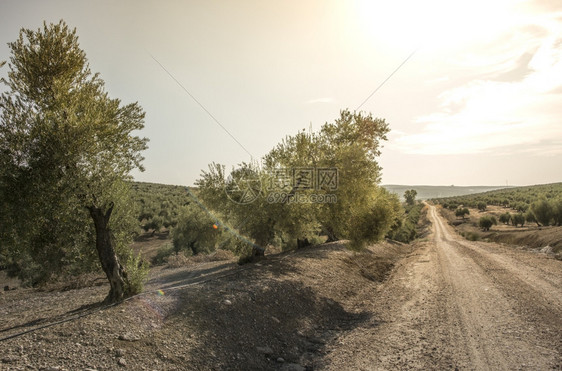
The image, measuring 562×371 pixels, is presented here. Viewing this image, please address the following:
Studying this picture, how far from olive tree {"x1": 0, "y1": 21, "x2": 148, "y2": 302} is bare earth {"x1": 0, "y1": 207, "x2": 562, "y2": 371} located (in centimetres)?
318

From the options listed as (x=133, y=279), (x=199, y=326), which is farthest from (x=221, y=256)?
(x=199, y=326)

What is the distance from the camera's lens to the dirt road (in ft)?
25.9

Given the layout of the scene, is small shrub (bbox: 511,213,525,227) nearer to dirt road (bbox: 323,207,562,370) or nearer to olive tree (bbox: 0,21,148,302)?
dirt road (bbox: 323,207,562,370)

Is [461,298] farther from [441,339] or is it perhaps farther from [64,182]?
[64,182]

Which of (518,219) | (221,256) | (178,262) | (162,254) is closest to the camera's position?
A: (178,262)

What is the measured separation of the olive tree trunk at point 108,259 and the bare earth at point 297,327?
39.1 inches

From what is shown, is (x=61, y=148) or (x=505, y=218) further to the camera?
(x=505, y=218)

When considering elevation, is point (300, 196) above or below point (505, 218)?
above

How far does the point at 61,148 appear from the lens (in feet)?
29.0

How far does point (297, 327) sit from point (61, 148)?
33.1 ft

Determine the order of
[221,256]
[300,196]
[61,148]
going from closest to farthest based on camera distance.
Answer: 1. [61,148]
2. [300,196]
3. [221,256]

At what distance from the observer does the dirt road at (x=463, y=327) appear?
7.88 metres

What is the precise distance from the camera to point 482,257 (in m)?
26.1

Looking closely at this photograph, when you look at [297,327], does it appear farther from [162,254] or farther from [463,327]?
[162,254]
